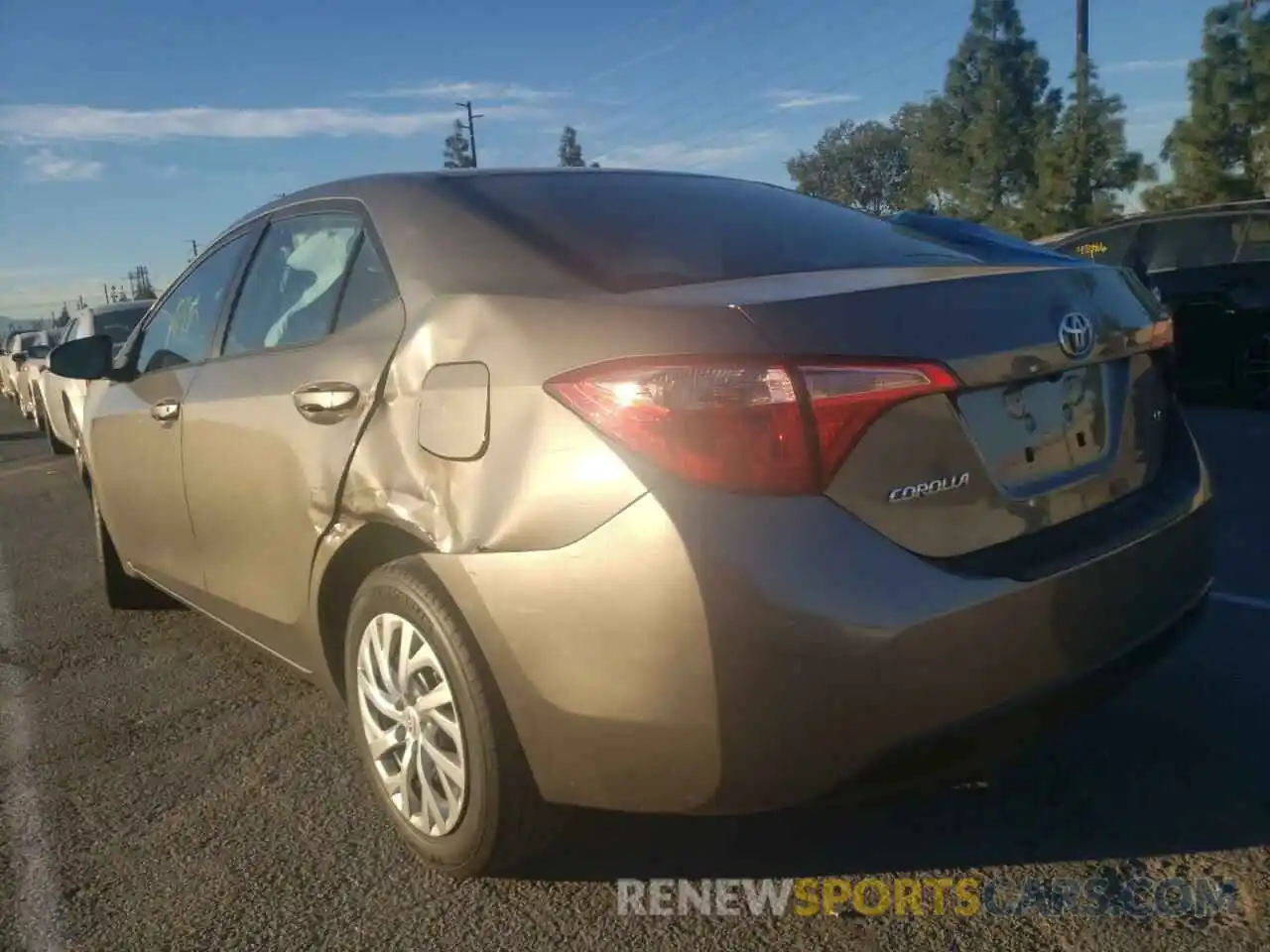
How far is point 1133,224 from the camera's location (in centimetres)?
955

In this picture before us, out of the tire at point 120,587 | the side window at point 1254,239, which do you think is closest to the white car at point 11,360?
the tire at point 120,587

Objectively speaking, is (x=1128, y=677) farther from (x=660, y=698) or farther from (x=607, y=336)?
(x=607, y=336)

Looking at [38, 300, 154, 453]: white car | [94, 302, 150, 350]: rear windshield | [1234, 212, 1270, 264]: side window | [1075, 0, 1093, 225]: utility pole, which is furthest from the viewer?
[1075, 0, 1093, 225]: utility pole

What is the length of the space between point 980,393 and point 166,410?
2.62 m

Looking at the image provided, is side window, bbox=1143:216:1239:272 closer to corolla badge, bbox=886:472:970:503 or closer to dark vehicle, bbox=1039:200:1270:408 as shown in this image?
dark vehicle, bbox=1039:200:1270:408

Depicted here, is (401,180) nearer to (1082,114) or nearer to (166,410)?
(166,410)

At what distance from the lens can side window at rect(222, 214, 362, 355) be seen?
3.06 m

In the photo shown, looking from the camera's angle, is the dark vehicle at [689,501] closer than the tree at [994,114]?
Yes

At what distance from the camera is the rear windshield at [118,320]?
11.2m

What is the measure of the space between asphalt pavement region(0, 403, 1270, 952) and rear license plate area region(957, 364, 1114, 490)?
34 centimetres

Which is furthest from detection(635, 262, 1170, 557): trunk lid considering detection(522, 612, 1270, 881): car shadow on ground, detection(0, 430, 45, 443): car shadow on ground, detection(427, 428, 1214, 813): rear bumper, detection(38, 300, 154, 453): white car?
detection(0, 430, 45, 443): car shadow on ground

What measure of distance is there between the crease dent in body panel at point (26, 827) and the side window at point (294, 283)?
1.35 meters

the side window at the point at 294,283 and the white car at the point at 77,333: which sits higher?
the side window at the point at 294,283

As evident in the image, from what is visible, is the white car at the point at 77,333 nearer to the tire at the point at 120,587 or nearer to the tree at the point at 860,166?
the tire at the point at 120,587
